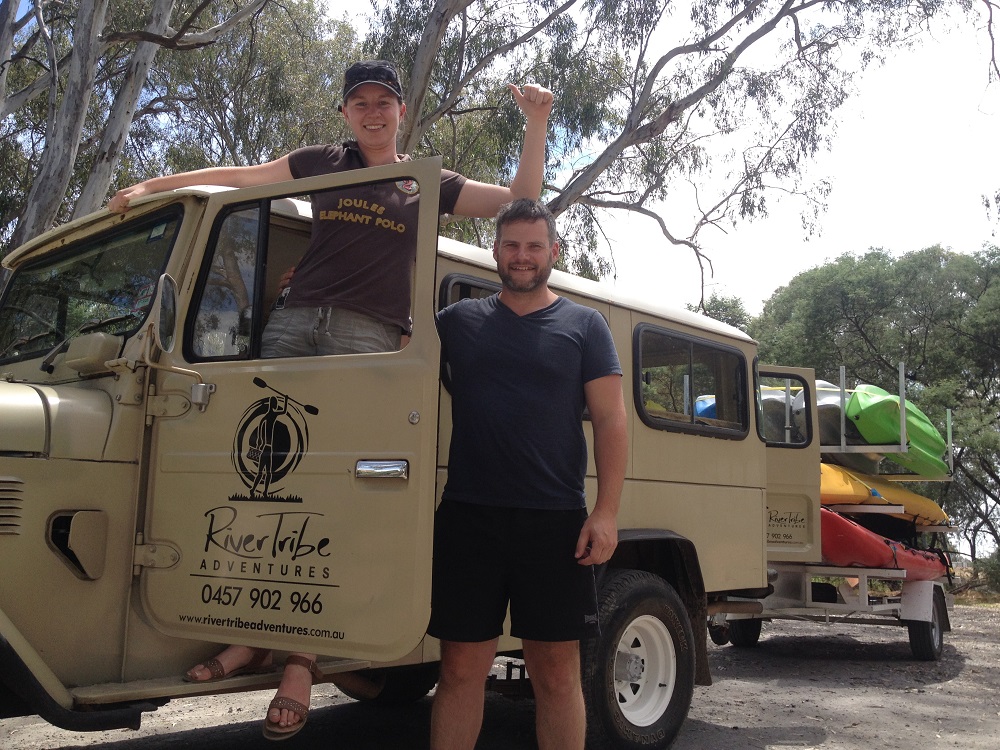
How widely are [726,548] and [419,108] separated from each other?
9705mm

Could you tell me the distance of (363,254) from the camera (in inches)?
143

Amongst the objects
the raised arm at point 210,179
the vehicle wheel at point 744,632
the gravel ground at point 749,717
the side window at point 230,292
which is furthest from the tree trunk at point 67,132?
the vehicle wheel at point 744,632

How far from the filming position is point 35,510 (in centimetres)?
332

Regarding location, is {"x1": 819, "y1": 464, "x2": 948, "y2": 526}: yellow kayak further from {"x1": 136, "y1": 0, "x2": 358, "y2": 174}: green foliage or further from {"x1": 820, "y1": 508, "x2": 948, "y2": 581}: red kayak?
{"x1": 136, "y1": 0, "x2": 358, "y2": 174}: green foliage

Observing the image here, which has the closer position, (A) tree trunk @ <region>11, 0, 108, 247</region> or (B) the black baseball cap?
(B) the black baseball cap

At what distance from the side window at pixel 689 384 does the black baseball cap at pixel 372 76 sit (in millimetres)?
2077

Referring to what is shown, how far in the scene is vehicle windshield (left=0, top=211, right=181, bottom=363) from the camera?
153 inches

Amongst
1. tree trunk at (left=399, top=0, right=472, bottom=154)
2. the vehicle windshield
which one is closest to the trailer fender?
the vehicle windshield

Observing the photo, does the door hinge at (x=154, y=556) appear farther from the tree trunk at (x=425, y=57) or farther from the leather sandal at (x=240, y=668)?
the tree trunk at (x=425, y=57)

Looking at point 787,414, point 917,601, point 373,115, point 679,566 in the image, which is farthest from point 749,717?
point 373,115

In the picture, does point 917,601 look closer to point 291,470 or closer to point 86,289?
point 291,470

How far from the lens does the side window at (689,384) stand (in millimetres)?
5391

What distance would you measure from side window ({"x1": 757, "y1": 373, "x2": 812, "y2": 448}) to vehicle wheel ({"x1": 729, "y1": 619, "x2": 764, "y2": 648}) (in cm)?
244

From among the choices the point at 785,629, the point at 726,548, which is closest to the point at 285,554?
the point at 726,548
